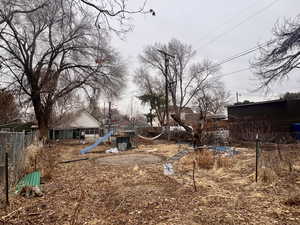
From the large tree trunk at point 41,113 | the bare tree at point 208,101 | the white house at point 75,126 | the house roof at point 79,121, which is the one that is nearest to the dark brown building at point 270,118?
the bare tree at point 208,101

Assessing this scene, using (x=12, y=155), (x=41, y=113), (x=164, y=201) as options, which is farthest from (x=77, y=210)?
(x=41, y=113)

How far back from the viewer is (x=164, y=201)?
3.36m

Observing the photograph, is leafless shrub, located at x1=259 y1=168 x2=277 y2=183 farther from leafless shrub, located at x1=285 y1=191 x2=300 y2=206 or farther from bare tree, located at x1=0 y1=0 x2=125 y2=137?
bare tree, located at x1=0 y1=0 x2=125 y2=137

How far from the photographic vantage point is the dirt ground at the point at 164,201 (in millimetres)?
2740

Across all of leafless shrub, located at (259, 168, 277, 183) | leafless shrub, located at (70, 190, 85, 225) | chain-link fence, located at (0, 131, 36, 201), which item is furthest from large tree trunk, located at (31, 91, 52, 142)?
leafless shrub, located at (259, 168, 277, 183)

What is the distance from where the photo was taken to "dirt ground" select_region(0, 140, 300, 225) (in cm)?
274

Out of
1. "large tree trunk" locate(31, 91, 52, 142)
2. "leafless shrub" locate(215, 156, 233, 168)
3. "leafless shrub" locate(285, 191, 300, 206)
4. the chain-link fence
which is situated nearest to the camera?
"leafless shrub" locate(285, 191, 300, 206)

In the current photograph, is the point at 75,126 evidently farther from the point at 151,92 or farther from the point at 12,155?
the point at 12,155

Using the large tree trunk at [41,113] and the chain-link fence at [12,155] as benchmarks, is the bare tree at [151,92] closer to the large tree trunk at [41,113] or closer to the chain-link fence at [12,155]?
the large tree trunk at [41,113]

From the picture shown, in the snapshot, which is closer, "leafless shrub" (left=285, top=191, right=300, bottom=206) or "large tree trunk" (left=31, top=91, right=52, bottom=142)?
"leafless shrub" (left=285, top=191, right=300, bottom=206)

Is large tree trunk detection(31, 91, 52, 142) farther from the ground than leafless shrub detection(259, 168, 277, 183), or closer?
farther from the ground

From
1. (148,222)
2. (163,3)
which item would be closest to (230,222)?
(148,222)

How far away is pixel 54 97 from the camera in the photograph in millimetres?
14352

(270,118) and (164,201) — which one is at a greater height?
(270,118)
